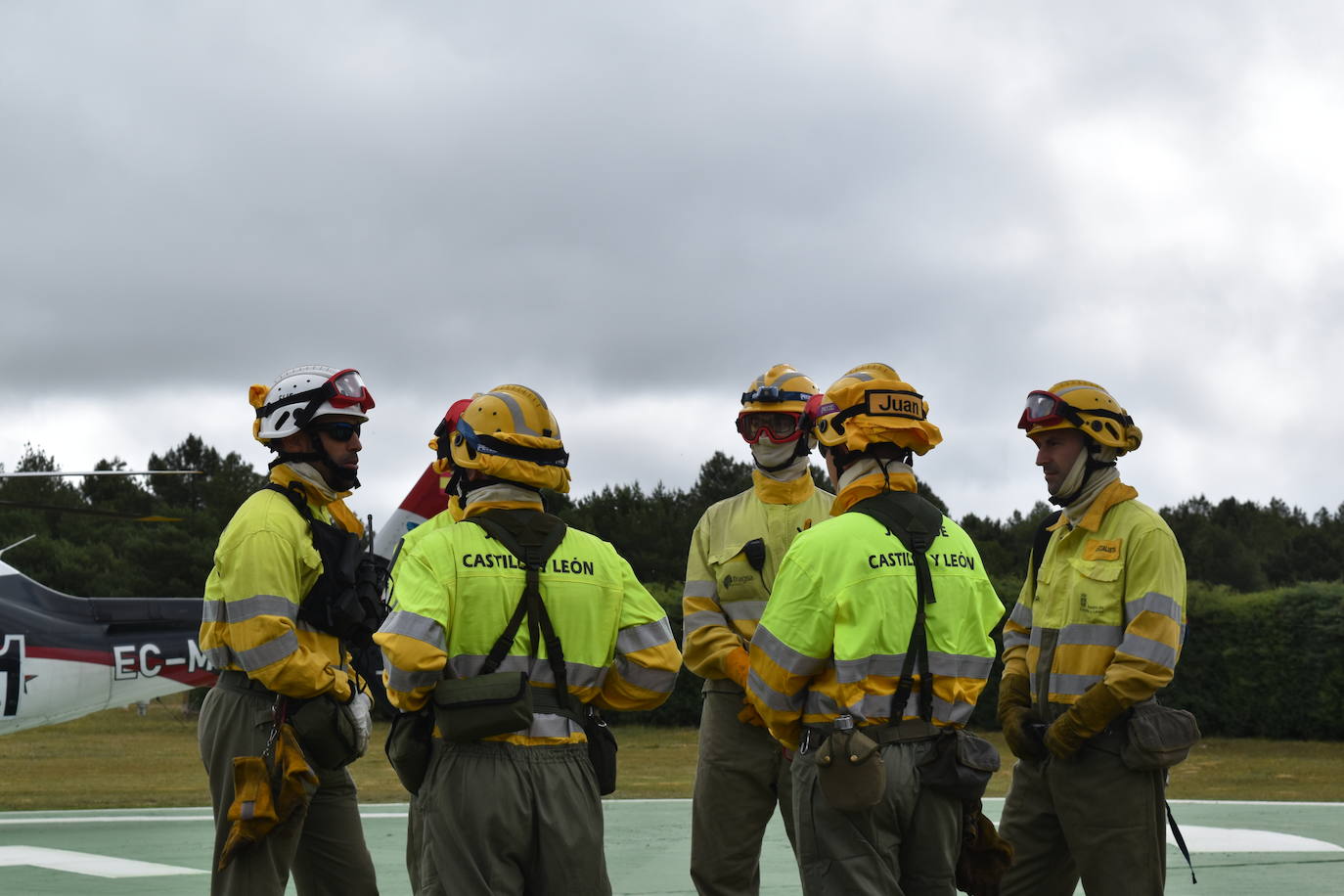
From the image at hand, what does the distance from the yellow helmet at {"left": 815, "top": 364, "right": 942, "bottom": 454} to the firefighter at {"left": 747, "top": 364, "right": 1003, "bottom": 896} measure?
0.23 meters

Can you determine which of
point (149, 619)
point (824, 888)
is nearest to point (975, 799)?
point (824, 888)

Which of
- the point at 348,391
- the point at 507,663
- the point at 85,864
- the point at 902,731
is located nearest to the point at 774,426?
the point at 348,391

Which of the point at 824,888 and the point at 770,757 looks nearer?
the point at 824,888

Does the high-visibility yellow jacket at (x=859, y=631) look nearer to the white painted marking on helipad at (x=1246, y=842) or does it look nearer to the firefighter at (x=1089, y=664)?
the firefighter at (x=1089, y=664)

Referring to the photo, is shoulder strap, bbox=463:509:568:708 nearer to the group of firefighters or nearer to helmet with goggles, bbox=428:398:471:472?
the group of firefighters

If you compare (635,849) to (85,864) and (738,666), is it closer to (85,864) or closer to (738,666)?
(85,864)

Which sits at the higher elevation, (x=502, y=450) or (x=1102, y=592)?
(x=502, y=450)

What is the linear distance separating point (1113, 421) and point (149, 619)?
896 cm

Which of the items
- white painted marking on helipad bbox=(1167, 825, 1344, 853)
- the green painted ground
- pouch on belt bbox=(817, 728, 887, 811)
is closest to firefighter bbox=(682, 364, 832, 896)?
pouch on belt bbox=(817, 728, 887, 811)

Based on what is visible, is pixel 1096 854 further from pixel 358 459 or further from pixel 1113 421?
pixel 358 459

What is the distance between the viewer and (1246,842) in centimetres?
956

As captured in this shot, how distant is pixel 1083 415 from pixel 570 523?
34642 mm

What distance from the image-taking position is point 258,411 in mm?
5715

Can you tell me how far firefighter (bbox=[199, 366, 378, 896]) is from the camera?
5.11 meters
